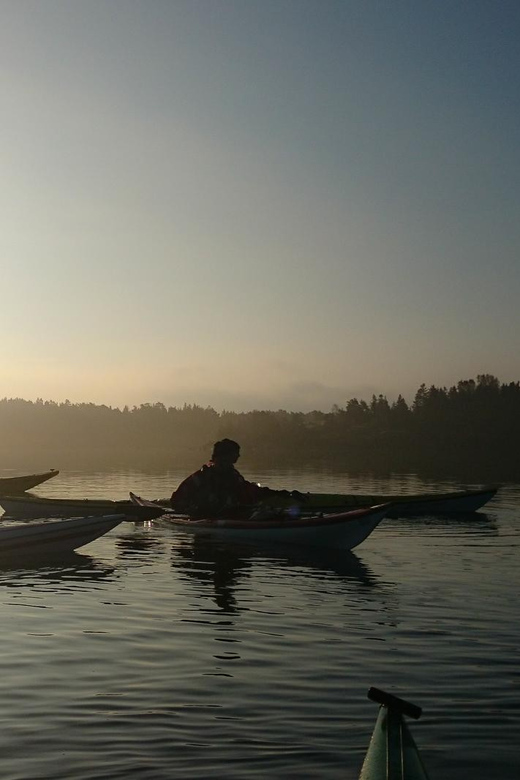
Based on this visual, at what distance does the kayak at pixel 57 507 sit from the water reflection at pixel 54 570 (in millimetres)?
3661

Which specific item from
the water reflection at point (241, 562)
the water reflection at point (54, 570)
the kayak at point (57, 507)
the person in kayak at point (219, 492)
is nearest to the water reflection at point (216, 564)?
the water reflection at point (241, 562)

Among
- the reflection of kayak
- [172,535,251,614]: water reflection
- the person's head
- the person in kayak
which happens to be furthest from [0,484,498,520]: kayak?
the person's head

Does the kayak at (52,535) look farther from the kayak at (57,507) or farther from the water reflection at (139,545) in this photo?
the kayak at (57,507)

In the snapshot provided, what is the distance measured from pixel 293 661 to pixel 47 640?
134 inches

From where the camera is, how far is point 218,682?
9.52 m

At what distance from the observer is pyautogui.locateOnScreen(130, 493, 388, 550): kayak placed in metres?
20.4

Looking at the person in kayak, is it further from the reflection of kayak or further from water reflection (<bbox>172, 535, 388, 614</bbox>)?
the reflection of kayak

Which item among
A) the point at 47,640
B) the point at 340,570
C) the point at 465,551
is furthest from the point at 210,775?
the point at 465,551

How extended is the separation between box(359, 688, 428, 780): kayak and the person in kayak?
17.1 meters

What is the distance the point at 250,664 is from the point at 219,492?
13559mm

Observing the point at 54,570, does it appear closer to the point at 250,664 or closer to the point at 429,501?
the point at 250,664

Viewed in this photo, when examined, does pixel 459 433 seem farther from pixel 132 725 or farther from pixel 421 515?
pixel 132 725

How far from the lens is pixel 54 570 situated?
740 inches

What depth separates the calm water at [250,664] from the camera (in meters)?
7.23
